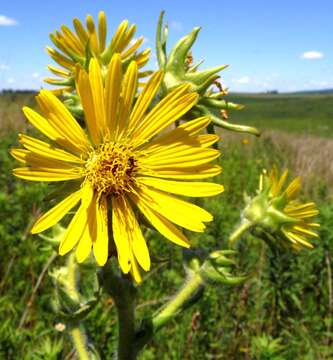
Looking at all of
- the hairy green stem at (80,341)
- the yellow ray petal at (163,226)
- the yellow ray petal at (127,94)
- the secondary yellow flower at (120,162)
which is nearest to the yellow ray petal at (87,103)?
the secondary yellow flower at (120,162)

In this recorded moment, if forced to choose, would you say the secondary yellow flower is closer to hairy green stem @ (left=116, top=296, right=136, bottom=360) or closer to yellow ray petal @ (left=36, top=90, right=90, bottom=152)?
yellow ray petal @ (left=36, top=90, right=90, bottom=152)

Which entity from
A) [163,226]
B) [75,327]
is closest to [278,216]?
[163,226]

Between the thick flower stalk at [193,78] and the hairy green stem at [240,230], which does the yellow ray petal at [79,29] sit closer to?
the thick flower stalk at [193,78]

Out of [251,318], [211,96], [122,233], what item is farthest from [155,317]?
[251,318]

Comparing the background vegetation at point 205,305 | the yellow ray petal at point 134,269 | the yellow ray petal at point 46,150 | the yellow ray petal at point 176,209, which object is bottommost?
the background vegetation at point 205,305

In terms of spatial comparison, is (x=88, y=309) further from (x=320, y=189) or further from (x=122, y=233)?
(x=320, y=189)

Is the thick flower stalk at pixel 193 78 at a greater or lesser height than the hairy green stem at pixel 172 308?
greater

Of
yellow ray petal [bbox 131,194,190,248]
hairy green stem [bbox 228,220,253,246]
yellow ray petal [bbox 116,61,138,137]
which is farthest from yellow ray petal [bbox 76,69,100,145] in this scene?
hairy green stem [bbox 228,220,253,246]
